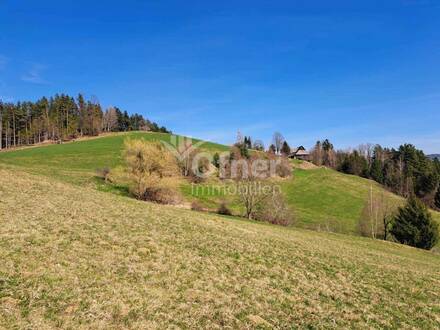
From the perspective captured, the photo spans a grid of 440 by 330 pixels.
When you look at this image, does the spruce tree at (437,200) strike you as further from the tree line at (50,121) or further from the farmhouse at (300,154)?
the tree line at (50,121)

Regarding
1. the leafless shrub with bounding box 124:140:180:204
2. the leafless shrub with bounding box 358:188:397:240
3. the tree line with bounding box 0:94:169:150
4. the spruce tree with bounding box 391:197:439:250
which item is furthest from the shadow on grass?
the tree line with bounding box 0:94:169:150

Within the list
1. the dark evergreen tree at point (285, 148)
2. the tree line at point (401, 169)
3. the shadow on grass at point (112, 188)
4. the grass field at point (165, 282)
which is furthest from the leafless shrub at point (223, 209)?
the dark evergreen tree at point (285, 148)

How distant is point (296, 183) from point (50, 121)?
9027 cm

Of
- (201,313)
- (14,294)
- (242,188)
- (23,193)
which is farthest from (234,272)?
(242,188)

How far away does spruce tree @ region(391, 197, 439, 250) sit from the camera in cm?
4766

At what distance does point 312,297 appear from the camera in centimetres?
1255

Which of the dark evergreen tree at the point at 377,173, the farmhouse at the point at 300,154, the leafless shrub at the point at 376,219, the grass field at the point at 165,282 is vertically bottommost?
the leafless shrub at the point at 376,219

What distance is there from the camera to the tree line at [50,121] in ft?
383

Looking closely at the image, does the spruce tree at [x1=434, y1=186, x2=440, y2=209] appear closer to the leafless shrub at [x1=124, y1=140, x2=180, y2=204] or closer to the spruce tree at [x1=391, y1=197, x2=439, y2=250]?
the spruce tree at [x1=391, y1=197, x2=439, y2=250]

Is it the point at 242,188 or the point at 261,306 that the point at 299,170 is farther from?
the point at 261,306

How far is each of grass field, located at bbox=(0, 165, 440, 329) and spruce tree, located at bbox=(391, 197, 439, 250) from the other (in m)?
33.2

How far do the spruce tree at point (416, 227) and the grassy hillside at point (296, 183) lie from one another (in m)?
9.81

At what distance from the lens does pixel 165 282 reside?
11211mm

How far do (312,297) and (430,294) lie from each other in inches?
295
